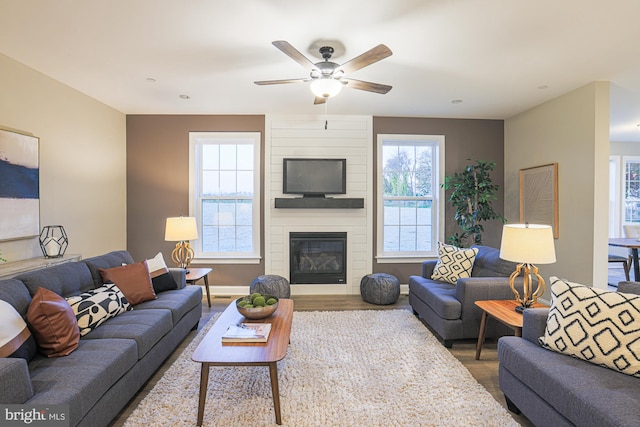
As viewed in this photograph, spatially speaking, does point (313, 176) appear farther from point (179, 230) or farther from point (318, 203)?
point (179, 230)

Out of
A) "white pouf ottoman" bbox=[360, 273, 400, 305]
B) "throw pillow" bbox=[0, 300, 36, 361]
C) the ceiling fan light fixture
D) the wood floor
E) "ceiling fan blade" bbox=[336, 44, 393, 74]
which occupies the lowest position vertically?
the wood floor

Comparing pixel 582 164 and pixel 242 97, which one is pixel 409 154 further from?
pixel 242 97

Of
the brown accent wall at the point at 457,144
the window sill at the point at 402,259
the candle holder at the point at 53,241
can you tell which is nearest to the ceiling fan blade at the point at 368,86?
the brown accent wall at the point at 457,144

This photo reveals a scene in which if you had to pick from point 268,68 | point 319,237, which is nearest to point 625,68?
point 268,68

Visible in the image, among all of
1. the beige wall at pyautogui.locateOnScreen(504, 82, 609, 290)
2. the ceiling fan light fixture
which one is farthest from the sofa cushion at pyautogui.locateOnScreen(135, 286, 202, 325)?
the beige wall at pyautogui.locateOnScreen(504, 82, 609, 290)

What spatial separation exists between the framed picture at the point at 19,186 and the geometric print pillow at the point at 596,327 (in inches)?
167

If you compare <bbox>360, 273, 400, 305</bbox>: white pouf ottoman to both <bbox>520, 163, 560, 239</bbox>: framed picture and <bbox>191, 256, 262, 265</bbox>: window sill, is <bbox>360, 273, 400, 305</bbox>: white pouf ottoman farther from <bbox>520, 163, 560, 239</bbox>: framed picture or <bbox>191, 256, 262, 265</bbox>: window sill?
<bbox>520, 163, 560, 239</bbox>: framed picture

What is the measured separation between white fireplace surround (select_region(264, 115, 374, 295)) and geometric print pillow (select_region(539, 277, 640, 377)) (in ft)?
9.34

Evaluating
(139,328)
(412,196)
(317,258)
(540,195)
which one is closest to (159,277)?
(139,328)

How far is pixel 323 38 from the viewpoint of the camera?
8.03 ft

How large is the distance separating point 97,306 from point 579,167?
4.79 meters

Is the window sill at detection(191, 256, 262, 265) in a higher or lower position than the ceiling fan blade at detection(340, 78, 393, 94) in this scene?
lower

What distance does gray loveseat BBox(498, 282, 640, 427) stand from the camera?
133 centimetres

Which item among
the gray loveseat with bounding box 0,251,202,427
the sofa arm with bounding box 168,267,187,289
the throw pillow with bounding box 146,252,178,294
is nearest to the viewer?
the gray loveseat with bounding box 0,251,202,427
